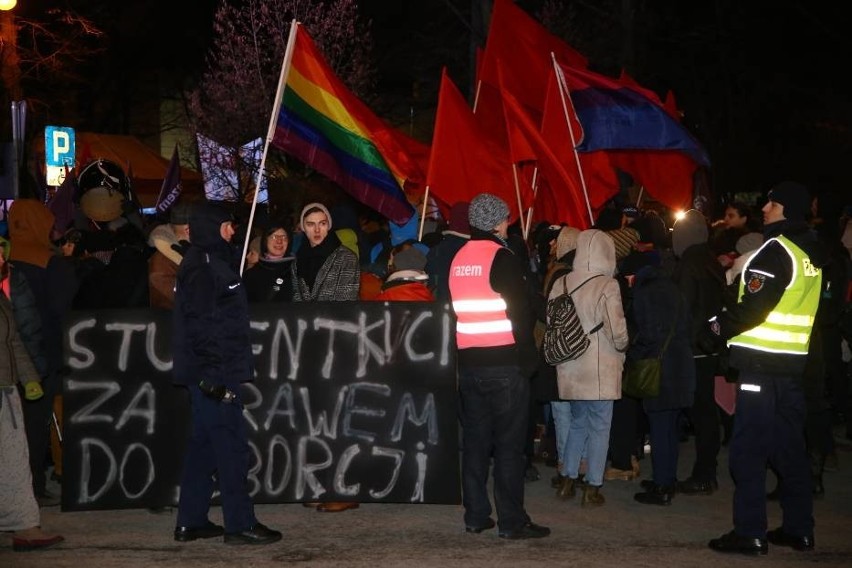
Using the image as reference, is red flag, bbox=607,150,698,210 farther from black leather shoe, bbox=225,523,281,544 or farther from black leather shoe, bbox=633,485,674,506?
black leather shoe, bbox=225,523,281,544

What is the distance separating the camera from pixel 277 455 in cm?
785

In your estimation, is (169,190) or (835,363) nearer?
(835,363)

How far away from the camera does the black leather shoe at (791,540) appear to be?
7.04m

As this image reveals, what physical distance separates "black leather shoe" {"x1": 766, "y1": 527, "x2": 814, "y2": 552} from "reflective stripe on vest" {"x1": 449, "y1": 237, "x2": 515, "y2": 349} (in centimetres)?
189

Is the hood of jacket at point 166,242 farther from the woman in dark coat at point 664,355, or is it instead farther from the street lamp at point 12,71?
the street lamp at point 12,71

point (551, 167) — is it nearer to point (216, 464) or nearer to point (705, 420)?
point (705, 420)

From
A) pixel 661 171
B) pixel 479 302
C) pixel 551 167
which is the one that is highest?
pixel 661 171

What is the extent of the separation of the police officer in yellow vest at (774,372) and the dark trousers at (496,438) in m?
1.19

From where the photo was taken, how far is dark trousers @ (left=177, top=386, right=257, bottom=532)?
711 cm

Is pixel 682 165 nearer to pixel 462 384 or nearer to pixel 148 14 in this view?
pixel 462 384

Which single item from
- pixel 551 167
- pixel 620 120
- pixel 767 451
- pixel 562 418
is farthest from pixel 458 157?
pixel 767 451

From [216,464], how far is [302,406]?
0.81 metres

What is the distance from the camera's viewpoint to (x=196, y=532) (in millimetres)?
7242

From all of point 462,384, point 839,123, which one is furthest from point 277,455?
point 839,123
